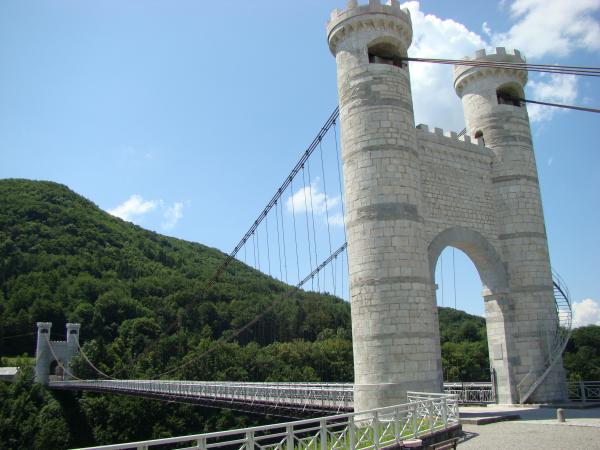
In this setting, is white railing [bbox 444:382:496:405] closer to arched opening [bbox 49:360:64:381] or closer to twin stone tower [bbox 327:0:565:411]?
twin stone tower [bbox 327:0:565:411]

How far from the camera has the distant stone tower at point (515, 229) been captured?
15.5 meters

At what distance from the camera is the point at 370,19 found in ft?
48.9

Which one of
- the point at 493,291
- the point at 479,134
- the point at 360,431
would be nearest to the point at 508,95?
the point at 479,134

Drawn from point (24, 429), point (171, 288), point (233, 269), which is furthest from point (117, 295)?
point (24, 429)

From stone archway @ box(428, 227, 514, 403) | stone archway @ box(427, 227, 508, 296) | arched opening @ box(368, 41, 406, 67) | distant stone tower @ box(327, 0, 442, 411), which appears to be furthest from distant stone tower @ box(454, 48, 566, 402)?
arched opening @ box(368, 41, 406, 67)

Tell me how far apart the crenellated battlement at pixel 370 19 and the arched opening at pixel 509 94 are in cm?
454

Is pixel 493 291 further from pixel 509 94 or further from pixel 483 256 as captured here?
pixel 509 94

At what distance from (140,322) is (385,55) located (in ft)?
171

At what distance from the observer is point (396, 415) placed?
8.06 m

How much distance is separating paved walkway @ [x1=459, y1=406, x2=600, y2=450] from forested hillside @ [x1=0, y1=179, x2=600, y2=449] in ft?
57.7

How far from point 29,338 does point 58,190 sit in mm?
40922

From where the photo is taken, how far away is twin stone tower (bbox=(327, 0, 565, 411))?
12891 millimetres

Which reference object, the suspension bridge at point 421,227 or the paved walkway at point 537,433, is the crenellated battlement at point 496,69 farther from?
the paved walkway at point 537,433

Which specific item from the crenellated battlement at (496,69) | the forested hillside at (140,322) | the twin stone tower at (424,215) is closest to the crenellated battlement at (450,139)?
the twin stone tower at (424,215)
